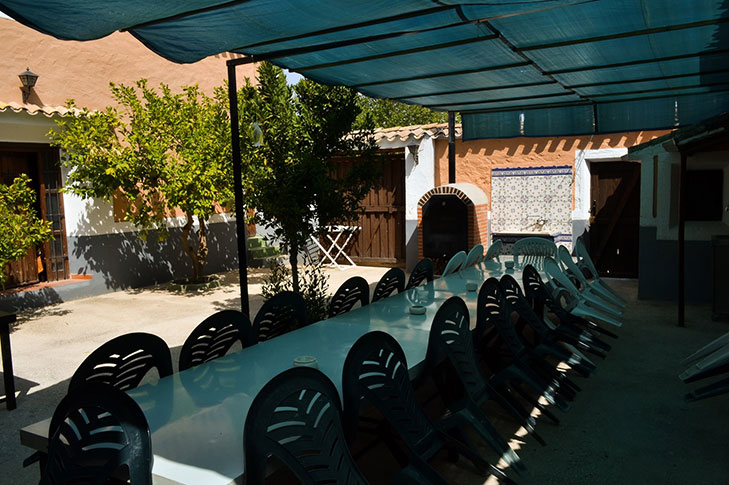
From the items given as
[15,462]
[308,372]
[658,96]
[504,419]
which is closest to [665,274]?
[658,96]

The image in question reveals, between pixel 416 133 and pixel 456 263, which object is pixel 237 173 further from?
pixel 416 133

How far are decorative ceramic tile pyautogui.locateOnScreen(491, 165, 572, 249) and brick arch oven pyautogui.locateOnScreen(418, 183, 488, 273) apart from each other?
0.39m

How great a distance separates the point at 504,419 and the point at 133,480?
3120mm

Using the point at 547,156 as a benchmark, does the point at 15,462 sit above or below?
below

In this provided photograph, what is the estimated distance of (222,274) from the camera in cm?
1233

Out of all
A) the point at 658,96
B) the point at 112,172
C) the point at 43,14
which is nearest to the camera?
the point at 43,14

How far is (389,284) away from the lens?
5.48m

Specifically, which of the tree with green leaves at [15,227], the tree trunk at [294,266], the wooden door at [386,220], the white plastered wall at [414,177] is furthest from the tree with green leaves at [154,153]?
the white plastered wall at [414,177]

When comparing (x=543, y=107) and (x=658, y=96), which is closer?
(x=658, y=96)

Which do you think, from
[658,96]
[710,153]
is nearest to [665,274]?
[710,153]

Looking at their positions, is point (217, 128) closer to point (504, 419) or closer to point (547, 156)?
point (547, 156)

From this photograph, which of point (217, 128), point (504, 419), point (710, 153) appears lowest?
point (504, 419)

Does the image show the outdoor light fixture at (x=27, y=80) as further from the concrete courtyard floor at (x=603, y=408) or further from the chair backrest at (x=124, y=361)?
the chair backrest at (x=124, y=361)

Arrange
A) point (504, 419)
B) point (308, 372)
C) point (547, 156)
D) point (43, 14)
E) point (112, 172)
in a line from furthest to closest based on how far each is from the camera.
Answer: point (547, 156) → point (112, 172) → point (504, 419) → point (43, 14) → point (308, 372)
